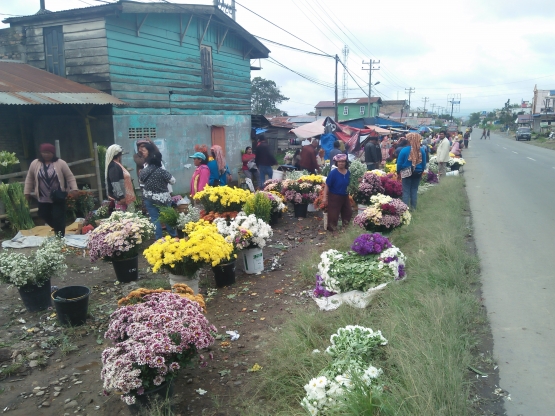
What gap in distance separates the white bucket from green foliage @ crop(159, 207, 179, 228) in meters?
1.33

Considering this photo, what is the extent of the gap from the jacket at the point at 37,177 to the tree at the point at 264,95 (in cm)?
4948

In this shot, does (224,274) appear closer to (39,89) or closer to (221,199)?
(221,199)

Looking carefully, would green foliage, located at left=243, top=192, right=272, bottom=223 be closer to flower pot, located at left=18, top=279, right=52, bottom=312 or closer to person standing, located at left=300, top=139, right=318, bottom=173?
flower pot, located at left=18, top=279, right=52, bottom=312

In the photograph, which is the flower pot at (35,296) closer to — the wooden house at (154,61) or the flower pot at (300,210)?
the flower pot at (300,210)

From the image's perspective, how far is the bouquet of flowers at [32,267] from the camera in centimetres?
486

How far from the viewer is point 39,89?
31.2ft

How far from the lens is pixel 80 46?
11.3m

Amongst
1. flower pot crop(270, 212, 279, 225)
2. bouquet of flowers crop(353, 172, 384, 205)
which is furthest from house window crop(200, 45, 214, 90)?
bouquet of flowers crop(353, 172, 384, 205)

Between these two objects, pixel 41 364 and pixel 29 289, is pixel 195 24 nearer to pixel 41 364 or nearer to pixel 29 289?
pixel 29 289

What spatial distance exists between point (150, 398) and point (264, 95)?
2164 inches

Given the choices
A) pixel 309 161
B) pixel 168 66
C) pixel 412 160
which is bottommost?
pixel 309 161

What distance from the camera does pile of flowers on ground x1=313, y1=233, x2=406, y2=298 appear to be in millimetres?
5012

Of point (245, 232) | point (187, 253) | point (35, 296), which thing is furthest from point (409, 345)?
point (35, 296)

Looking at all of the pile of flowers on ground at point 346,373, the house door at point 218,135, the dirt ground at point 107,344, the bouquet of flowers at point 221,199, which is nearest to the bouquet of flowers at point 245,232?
the dirt ground at point 107,344
